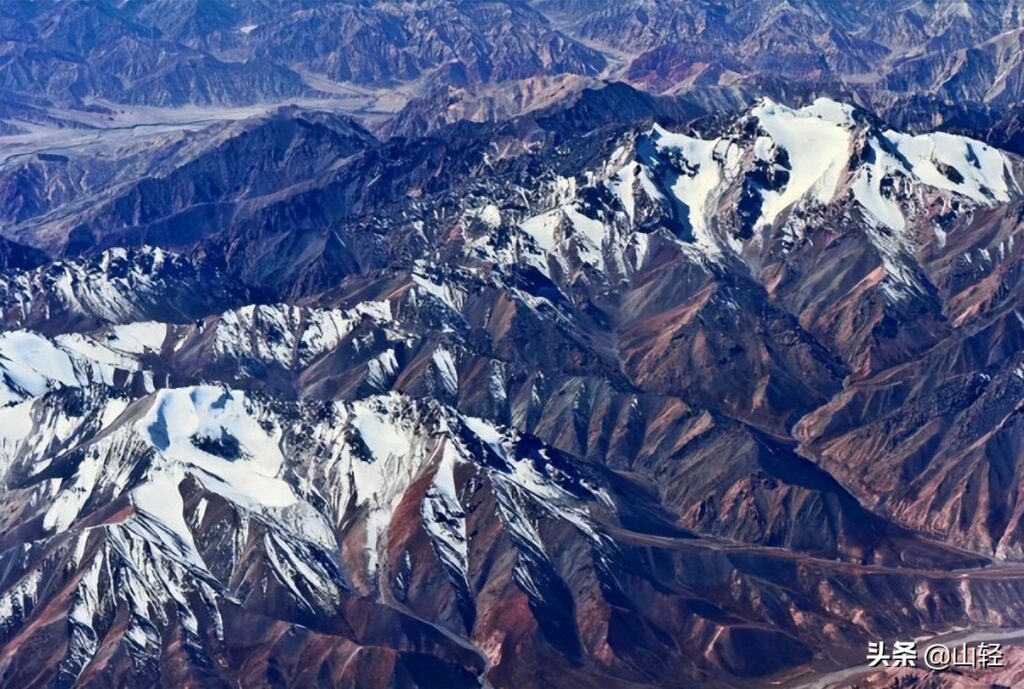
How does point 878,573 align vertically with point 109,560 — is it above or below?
below

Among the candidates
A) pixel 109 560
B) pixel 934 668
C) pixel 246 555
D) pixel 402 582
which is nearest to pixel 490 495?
pixel 402 582

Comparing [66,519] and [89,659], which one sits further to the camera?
[66,519]

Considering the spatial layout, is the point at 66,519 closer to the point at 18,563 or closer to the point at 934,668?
the point at 18,563

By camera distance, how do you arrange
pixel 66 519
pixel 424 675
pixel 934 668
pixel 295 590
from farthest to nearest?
pixel 66 519 → pixel 295 590 → pixel 424 675 → pixel 934 668

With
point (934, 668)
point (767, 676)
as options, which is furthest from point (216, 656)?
point (934, 668)

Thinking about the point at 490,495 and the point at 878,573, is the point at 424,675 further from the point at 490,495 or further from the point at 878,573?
the point at 878,573

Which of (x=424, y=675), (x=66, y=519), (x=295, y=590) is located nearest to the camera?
(x=424, y=675)
